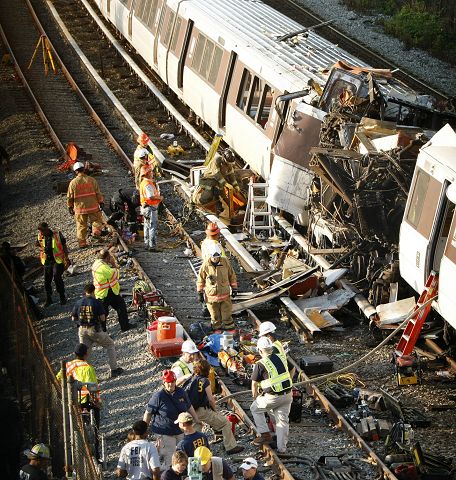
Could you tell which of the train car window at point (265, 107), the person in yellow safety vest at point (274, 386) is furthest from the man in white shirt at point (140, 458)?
the train car window at point (265, 107)

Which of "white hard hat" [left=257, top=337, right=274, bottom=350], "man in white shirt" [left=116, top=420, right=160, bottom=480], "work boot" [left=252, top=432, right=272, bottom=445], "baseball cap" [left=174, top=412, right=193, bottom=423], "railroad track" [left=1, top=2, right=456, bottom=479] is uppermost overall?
"baseball cap" [left=174, top=412, right=193, bottom=423]

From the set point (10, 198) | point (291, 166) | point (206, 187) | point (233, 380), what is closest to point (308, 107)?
point (291, 166)

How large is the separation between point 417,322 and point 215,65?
9.71 metres

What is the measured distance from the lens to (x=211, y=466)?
40.0 ft

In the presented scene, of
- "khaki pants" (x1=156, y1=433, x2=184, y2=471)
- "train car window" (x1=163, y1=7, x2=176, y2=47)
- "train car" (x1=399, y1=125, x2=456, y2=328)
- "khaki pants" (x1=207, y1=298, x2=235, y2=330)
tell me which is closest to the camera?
"khaki pants" (x1=156, y1=433, x2=184, y2=471)

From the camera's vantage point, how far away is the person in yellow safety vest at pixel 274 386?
46.5ft

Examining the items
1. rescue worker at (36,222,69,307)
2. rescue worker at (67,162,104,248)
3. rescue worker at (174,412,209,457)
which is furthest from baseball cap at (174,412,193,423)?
rescue worker at (67,162,104,248)

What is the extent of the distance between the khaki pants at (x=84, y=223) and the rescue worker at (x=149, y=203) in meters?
0.81

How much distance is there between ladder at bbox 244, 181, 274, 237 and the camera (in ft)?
70.2

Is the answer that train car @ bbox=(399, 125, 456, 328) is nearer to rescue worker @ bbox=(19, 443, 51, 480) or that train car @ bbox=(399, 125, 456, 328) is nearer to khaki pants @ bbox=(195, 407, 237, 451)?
khaki pants @ bbox=(195, 407, 237, 451)

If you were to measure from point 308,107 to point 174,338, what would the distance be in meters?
5.14

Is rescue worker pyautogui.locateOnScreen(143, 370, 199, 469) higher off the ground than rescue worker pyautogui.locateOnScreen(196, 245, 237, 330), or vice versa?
rescue worker pyautogui.locateOnScreen(143, 370, 199, 469)

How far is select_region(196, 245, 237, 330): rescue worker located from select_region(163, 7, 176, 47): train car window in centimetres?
1154

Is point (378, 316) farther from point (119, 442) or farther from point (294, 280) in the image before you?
point (119, 442)
